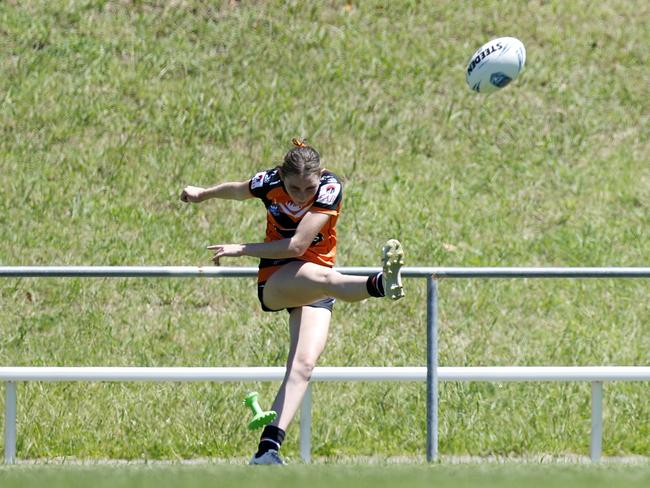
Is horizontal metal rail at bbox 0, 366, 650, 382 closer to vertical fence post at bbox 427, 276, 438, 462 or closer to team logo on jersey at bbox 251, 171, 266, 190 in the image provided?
vertical fence post at bbox 427, 276, 438, 462

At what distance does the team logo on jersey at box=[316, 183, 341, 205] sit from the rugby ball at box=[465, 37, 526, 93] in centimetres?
250

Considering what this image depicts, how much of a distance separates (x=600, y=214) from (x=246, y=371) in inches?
232

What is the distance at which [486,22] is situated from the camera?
15.3 metres

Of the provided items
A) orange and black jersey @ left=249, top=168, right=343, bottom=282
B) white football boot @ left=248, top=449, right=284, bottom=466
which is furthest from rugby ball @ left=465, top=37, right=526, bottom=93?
white football boot @ left=248, top=449, right=284, bottom=466

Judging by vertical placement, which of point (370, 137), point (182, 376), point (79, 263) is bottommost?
point (182, 376)

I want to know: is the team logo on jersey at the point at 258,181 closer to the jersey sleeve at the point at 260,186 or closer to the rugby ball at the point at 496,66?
the jersey sleeve at the point at 260,186

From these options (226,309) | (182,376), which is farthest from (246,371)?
(226,309)

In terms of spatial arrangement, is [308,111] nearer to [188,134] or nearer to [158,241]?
[188,134]

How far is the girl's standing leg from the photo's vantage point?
6.41 m

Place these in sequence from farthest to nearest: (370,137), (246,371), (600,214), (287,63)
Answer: (287,63) < (370,137) < (600,214) < (246,371)

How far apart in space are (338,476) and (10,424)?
299 centimetres

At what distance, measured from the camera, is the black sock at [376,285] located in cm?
645

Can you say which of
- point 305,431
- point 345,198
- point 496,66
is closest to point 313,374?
point 305,431

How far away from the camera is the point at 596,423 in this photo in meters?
7.71
